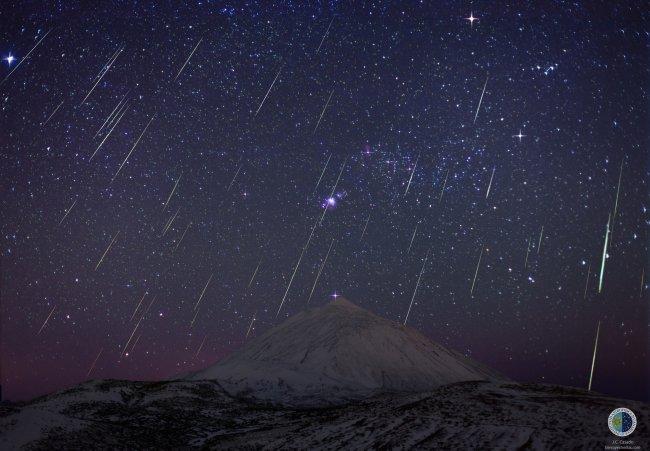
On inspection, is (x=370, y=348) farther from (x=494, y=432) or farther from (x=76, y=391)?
(x=494, y=432)

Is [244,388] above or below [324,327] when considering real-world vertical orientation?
below

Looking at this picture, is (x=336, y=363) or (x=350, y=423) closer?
(x=350, y=423)

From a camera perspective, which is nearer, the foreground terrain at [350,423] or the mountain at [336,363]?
the foreground terrain at [350,423]

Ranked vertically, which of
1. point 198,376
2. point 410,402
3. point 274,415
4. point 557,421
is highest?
point 557,421

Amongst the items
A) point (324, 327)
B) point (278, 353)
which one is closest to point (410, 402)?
point (278, 353)

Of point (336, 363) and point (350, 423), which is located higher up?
point (336, 363)

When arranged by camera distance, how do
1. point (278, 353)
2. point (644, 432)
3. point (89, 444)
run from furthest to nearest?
point (278, 353), point (89, 444), point (644, 432)

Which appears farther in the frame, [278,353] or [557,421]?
[278,353]

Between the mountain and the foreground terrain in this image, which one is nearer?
the foreground terrain
